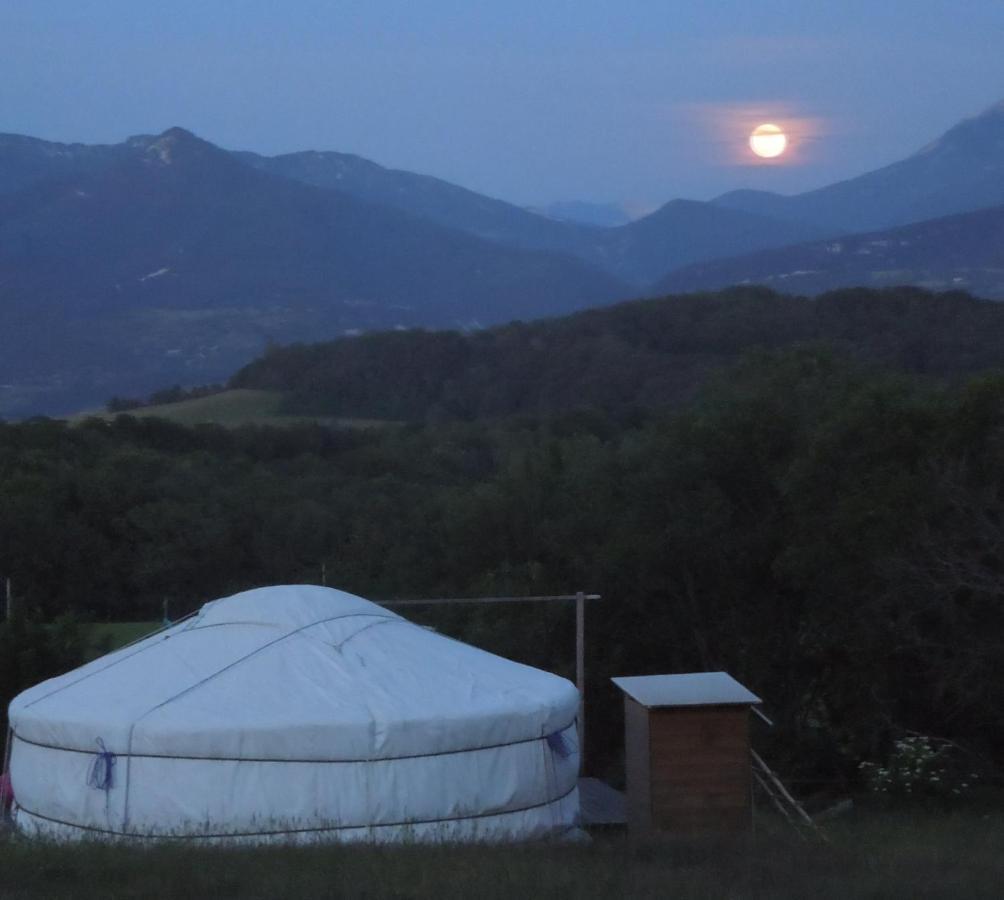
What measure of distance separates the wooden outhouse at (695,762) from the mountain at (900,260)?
68.0 metres

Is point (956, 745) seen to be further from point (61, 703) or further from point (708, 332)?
point (708, 332)

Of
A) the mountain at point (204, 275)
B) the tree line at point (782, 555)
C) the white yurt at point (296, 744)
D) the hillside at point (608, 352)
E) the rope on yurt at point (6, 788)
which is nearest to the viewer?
the white yurt at point (296, 744)

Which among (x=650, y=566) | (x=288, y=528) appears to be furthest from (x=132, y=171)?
(x=650, y=566)

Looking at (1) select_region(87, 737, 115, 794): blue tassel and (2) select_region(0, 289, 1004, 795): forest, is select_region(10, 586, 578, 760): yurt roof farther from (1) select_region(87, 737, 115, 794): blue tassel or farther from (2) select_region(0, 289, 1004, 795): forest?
(2) select_region(0, 289, 1004, 795): forest

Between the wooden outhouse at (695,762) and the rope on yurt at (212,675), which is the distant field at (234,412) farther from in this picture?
the wooden outhouse at (695,762)

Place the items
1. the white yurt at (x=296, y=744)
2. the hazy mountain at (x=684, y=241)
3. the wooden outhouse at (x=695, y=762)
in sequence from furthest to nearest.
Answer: the hazy mountain at (x=684, y=241) < the wooden outhouse at (x=695, y=762) < the white yurt at (x=296, y=744)

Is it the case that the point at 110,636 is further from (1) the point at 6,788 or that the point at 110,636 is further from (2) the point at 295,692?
(2) the point at 295,692

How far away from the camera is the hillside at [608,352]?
4025 centimetres

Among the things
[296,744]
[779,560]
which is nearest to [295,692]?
[296,744]

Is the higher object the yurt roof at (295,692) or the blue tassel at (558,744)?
the yurt roof at (295,692)

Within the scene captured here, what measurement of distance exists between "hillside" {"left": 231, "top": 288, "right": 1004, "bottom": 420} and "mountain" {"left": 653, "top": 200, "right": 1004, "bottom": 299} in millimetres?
22590

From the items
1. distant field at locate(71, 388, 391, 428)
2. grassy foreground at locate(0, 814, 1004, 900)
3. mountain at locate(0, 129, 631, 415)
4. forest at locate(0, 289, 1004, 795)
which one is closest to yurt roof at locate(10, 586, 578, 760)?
grassy foreground at locate(0, 814, 1004, 900)

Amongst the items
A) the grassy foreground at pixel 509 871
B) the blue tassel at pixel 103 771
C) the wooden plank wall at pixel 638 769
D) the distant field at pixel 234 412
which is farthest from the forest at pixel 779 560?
the distant field at pixel 234 412

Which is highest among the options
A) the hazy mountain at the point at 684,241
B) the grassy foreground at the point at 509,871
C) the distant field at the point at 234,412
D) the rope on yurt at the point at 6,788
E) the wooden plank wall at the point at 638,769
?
the hazy mountain at the point at 684,241
